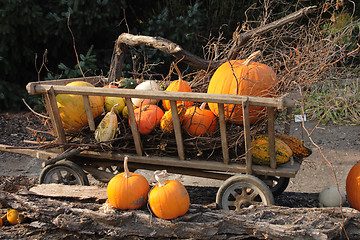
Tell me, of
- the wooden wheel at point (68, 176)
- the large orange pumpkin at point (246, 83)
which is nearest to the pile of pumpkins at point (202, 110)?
the large orange pumpkin at point (246, 83)

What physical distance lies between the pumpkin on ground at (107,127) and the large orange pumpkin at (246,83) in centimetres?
87

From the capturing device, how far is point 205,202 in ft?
11.7

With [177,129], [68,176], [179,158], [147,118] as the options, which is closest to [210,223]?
[179,158]

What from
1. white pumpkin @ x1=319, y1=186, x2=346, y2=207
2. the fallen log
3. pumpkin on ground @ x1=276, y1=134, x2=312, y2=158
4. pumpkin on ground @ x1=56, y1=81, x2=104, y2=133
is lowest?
white pumpkin @ x1=319, y1=186, x2=346, y2=207

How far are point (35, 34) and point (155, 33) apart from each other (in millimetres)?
1960

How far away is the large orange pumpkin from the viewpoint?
3070 millimetres

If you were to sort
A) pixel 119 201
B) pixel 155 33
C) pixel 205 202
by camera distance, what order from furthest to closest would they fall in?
1. pixel 155 33
2. pixel 205 202
3. pixel 119 201

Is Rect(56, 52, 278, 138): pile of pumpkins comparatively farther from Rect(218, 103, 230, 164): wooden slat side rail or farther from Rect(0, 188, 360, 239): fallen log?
Rect(0, 188, 360, 239): fallen log

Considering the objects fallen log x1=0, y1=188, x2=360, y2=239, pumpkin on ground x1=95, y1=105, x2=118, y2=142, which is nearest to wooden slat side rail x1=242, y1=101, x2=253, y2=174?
fallen log x1=0, y1=188, x2=360, y2=239

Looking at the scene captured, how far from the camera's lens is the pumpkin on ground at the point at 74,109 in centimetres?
340

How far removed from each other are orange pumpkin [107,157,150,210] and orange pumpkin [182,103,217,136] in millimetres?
594

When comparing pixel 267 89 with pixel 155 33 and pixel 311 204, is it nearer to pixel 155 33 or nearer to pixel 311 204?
pixel 311 204

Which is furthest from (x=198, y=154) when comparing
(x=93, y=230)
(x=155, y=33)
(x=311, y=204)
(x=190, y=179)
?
(x=155, y=33)

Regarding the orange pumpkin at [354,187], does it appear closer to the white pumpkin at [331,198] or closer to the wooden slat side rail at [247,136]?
the white pumpkin at [331,198]
